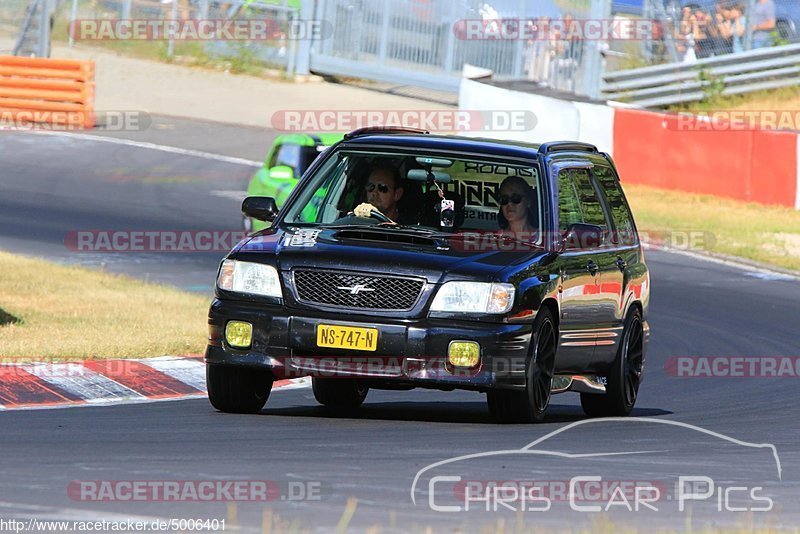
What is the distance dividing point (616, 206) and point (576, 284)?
142cm

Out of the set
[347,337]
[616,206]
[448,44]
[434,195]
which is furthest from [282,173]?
[448,44]

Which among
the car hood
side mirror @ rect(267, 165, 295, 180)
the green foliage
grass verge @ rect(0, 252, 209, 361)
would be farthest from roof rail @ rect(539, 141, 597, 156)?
the green foliage

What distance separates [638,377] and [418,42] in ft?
89.0

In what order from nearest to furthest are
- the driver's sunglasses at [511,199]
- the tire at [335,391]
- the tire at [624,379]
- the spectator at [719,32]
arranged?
the driver's sunglasses at [511,199] < the tire at [335,391] < the tire at [624,379] < the spectator at [719,32]

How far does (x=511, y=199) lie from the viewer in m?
9.81

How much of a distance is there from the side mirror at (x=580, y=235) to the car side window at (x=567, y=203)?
0.12 m

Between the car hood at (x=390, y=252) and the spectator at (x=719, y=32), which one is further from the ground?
the spectator at (x=719, y=32)

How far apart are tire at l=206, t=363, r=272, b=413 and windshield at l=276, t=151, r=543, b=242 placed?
0.98m

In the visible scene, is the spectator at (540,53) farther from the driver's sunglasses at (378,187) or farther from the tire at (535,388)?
the tire at (535,388)

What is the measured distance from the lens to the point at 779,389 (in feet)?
41.7

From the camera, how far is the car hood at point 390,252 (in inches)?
350

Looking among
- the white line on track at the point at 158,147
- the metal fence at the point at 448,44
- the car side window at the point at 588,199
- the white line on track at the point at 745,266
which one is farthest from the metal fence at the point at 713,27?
the car side window at the point at 588,199

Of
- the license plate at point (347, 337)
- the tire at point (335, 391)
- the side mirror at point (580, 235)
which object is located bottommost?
the tire at point (335, 391)

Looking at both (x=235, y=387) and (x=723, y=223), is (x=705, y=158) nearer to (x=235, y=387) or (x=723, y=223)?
(x=723, y=223)
